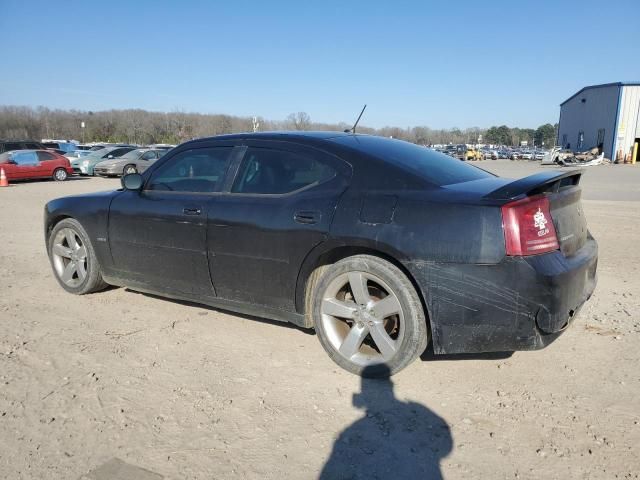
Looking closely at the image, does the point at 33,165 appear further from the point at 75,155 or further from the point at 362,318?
the point at 362,318

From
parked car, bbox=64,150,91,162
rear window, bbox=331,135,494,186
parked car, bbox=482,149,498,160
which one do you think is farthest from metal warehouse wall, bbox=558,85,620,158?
rear window, bbox=331,135,494,186

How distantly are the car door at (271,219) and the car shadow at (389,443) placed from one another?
1005 millimetres

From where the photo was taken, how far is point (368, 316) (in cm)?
316

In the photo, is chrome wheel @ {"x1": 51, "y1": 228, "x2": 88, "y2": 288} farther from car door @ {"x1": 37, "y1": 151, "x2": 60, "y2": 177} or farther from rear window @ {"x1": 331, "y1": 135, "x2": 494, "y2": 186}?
car door @ {"x1": 37, "y1": 151, "x2": 60, "y2": 177}

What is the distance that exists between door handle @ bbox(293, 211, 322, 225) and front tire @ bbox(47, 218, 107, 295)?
2.35 m

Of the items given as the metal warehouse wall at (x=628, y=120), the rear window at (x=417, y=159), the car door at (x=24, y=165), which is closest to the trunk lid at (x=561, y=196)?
the rear window at (x=417, y=159)

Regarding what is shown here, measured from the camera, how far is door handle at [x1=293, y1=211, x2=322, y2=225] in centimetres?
324

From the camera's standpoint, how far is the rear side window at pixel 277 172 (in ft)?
11.2

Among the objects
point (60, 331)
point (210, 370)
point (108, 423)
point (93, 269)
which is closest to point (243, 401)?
point (210, 370)

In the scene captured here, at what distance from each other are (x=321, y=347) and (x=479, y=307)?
1.30 metres

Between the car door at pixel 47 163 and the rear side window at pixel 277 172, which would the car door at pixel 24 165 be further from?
the rear side window at pixel 277 172

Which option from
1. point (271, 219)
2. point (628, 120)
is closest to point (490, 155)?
point (628, 120)

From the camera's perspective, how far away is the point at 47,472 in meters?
2.28

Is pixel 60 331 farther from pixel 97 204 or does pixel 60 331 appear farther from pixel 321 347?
pixel 321 347
